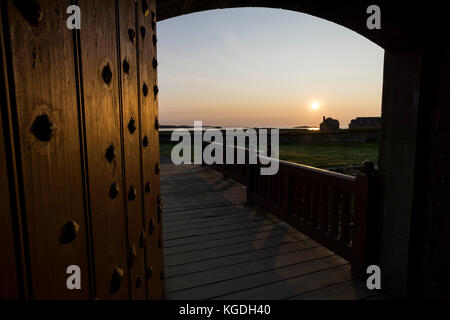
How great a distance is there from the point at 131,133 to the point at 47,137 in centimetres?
60

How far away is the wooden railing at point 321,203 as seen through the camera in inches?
99.8

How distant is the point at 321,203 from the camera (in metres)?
3.22

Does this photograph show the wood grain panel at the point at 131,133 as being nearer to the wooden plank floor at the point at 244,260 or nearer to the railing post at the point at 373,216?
the wooden plank floor at the point at 244,260

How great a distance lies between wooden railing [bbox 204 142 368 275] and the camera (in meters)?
2.54

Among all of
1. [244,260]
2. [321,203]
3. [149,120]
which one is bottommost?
[244,260]

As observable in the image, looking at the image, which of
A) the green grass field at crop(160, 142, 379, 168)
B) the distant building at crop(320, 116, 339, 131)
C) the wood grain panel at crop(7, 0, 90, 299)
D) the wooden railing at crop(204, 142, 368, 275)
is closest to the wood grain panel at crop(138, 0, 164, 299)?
the wood grain panel at crop(7, 0, 90, 299)

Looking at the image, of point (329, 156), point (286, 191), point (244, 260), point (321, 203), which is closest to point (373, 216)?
point (321, 203)

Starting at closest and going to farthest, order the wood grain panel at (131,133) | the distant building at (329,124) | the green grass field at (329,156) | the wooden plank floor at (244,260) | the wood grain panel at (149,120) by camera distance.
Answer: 1. the wood grain panel at (131,133)
2. the wood grain panel at (149,120)
3. the wooden plank floor at (244,260)
4. the green grass field at (329,156)
5. the distant building at (329,124)

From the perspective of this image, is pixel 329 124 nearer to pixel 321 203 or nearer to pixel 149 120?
pixel 321 203

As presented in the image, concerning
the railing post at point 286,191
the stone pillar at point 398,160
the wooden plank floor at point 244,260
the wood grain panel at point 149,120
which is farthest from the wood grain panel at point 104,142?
the railing post at point 286,191

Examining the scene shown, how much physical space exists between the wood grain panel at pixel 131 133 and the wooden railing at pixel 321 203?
2.10 meters

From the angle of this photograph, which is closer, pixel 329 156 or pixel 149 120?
pixel 149 120
